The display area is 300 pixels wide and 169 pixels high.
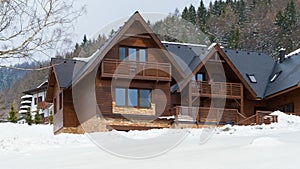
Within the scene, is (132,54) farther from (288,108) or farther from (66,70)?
(288,108)

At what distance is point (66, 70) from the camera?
76.1 feet

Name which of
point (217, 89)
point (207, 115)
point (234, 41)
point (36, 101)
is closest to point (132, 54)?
point (207, 115)

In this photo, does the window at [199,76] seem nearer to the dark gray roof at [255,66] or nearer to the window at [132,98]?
the dark gray roof at [255,66]

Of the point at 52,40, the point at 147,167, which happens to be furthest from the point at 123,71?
the point at 147,167

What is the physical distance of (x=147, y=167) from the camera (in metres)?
8.23

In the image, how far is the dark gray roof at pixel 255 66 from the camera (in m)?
25.6

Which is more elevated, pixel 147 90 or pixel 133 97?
pixel 147 90

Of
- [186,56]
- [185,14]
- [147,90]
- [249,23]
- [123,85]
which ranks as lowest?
[147,90]

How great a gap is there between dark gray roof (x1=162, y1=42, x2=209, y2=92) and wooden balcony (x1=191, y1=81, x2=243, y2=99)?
0.86 metres

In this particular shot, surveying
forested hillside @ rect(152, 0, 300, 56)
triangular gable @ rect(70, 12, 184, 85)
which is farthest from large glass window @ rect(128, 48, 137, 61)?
forested hillside @ rect(152, 0, 300, 56)

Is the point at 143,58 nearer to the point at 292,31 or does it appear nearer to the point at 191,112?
the point at 191,112

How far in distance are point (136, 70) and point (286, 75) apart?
8404 millimetres

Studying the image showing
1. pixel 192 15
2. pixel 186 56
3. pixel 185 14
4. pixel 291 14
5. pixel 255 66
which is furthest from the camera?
pixel 185 14

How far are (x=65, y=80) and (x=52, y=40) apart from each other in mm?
9324
